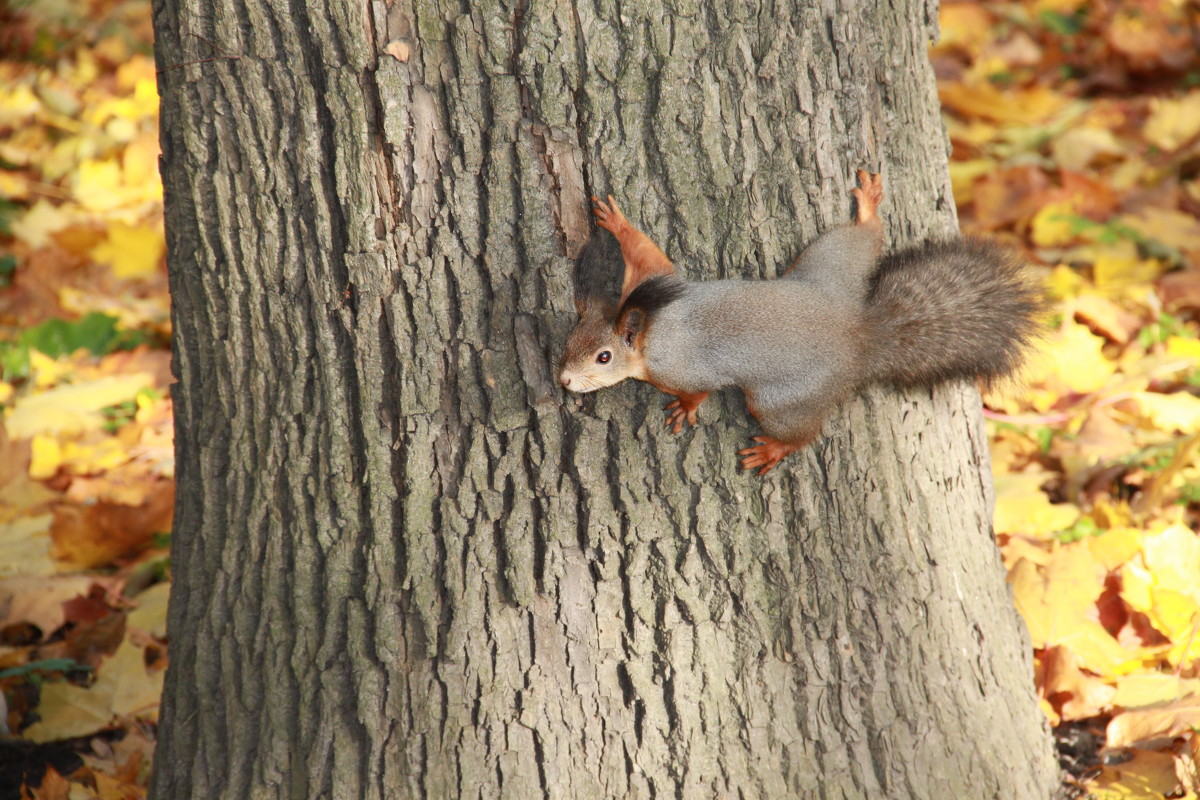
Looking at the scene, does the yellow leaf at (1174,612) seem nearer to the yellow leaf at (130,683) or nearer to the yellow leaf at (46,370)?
the yellow leaf at (130,683)

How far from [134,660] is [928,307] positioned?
2.06 metres

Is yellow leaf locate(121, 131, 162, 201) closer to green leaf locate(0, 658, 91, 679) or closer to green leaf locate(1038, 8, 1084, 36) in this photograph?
green leaf locate(0, 658, 91, 679)

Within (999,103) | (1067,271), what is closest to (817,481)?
(1067,271)

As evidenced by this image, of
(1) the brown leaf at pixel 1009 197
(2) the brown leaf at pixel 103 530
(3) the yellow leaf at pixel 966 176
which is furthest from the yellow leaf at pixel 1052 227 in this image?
(2) the brown leaf at pixel 103 530

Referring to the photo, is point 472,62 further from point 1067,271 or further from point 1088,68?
point 1088,68

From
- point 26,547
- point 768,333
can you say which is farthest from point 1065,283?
point 26,547

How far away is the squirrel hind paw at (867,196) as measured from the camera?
183cm

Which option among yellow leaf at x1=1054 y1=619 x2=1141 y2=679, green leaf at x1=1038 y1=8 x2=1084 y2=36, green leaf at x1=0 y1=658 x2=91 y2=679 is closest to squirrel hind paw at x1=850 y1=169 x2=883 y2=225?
yellow leaf at x1=1054 y1=619 x2=1141 y2=679

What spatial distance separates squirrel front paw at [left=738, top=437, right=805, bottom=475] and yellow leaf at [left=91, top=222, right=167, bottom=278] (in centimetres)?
398

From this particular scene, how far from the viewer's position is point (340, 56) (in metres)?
1.62

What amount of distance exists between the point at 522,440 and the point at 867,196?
0.74 metres

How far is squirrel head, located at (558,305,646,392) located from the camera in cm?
168

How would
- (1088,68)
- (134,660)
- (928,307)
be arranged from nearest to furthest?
(928,307), (134,660), (1088,68)

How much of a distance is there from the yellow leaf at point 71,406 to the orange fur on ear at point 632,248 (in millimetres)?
2755
